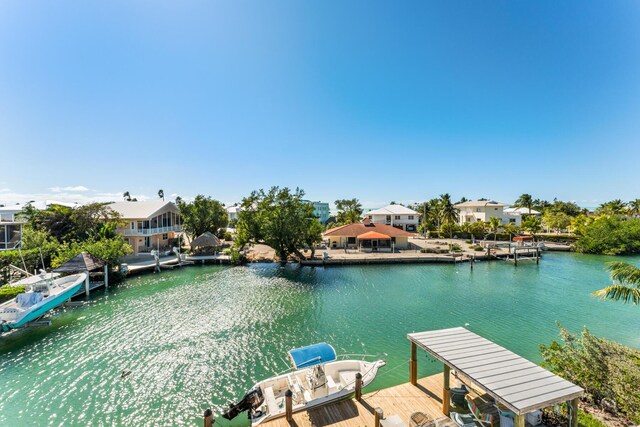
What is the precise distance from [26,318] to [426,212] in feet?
206

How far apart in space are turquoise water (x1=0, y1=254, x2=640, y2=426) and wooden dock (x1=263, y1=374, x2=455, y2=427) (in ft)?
6.94

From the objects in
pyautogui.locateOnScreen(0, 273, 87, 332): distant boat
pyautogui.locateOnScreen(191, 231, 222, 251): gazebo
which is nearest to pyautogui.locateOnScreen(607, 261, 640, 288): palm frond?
pyautogui.locateOnScreen(0, 273, 87, 332): distant boat

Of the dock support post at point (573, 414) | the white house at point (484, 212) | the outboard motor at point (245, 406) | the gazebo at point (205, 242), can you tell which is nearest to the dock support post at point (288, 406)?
the outboard motor at point (245, 406)

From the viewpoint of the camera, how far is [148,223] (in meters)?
34.8

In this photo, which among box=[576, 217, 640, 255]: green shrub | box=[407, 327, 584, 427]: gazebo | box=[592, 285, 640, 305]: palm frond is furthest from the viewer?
box=[576, 217, 640, 255]: green shrub

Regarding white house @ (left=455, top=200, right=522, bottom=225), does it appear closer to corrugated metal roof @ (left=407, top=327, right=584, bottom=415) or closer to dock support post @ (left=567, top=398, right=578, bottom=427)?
corrugated metal roof @ (left=407, top=327, right=584, bottom=415)

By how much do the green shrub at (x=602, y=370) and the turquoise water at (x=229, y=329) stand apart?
3.78 meters

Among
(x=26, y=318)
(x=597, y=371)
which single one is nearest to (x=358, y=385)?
(x=597, y=371)

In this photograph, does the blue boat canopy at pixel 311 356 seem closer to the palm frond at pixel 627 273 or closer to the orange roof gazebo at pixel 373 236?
the palm frond at pixel 627 273

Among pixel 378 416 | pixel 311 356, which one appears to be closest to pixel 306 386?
pixel 311 356

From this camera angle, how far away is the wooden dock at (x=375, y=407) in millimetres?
7727

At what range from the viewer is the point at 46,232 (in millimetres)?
28562

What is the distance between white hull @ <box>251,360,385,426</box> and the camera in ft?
27.3

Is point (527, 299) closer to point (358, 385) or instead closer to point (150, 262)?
point (358, 385)
